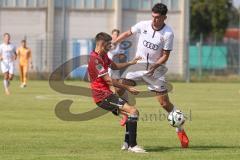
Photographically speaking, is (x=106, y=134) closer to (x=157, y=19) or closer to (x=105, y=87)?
(x=105, y=87)

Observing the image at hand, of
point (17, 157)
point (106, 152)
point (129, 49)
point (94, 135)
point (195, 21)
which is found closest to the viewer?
point (17, 157)

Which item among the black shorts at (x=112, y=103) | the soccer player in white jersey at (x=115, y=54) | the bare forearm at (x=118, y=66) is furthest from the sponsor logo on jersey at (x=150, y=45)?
the soccer player in white jersey at (x=115, y=54)

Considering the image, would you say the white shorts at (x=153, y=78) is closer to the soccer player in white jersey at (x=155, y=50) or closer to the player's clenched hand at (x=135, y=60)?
the soccer player in white jersey at (x=155, y=50)

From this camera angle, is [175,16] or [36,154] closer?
[36,154]

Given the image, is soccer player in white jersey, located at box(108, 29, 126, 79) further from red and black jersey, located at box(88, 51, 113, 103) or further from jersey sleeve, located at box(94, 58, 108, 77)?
jersey sleeve, located at box(94, 58, 108, 77)

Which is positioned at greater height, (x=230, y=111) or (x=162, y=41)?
(x=162, y=41)

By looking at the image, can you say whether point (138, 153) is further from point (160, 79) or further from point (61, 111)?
point (61, 111)

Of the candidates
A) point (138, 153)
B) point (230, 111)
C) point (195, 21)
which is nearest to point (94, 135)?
point (138, 153)

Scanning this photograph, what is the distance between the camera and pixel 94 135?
53.4 feet

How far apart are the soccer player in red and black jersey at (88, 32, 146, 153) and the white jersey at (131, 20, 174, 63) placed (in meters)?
1.28

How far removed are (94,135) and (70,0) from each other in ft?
140

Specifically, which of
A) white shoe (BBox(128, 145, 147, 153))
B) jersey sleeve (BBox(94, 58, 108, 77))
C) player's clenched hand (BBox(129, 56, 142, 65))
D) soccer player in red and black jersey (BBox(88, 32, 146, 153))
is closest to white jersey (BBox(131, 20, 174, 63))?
player's clenched hand (BBox(129, 56, 142, 65))

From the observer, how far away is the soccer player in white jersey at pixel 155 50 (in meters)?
14.7

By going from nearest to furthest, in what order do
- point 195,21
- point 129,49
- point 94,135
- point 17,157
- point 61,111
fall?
point 17,157 < point 94,135 < point 61,111 < point 129,49 < point 195,21
